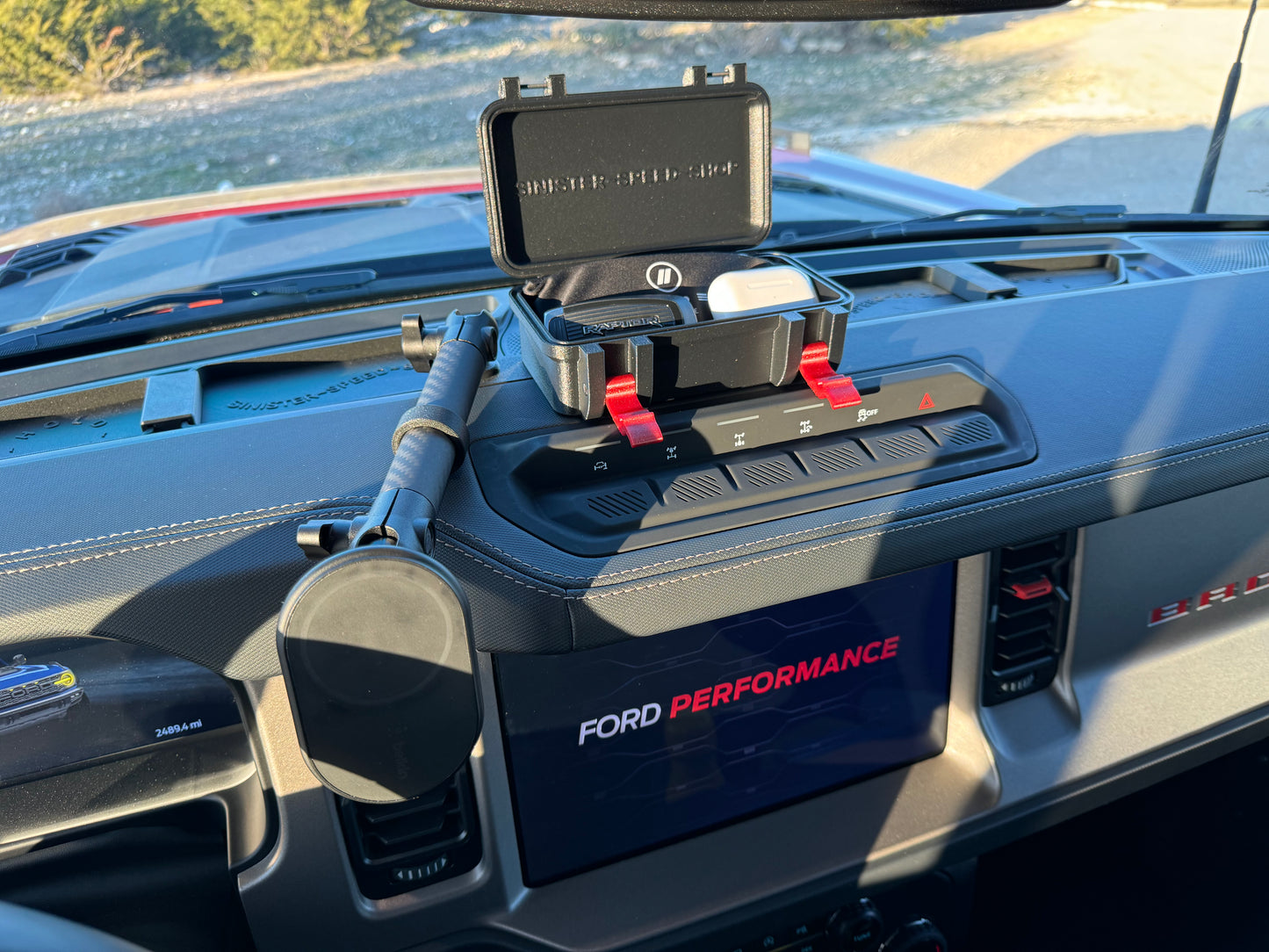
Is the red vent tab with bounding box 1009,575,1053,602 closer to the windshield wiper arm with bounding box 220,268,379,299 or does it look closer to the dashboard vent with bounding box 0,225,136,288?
the windshield wiper arm with bounding box 220,268,379,299

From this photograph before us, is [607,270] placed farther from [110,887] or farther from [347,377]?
[110,887]

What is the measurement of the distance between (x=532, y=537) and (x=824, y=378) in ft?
1.73

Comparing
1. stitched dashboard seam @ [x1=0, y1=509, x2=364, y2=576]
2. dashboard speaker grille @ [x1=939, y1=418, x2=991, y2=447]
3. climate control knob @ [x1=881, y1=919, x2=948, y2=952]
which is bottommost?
climate control knob @ [x1=881, y1=919, x2=948, y2=952]

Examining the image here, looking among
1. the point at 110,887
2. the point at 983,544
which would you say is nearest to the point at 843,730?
the point at 983,544

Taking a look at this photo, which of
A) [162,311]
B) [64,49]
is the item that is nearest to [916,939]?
[162,311]

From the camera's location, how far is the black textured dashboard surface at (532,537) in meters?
1.27

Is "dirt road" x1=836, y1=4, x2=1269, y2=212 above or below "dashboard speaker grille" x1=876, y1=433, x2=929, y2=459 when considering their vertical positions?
above

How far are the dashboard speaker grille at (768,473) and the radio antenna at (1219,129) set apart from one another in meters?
1.66

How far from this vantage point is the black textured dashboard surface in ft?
4.16

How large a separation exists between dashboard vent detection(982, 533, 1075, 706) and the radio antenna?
1281 mm

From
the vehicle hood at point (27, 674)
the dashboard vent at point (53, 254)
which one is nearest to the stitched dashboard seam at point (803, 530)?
the vehicle hood at point (27, 674)

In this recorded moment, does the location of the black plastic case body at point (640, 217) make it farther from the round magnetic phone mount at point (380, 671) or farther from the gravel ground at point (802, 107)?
the round magnetic phone mount at point (380, 671)

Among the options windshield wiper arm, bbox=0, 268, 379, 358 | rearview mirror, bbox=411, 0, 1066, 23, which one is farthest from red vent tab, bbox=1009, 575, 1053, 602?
windshield wiper arm, bbox=0, 268, 379, 358

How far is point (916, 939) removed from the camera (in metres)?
2.00
